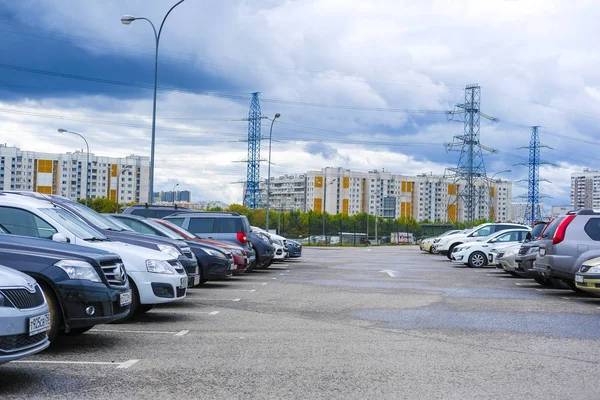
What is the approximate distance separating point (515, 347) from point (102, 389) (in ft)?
16.6

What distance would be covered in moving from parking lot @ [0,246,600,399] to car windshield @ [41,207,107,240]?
50.8 inches

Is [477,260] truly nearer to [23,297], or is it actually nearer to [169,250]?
[169,250]

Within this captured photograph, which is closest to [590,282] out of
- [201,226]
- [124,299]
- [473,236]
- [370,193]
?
[124,299]

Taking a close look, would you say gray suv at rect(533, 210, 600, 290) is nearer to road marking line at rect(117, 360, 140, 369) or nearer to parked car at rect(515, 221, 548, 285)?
parked car at rect(515, 221, 548, 285)

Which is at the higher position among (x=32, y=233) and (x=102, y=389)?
(x=32, y=233)

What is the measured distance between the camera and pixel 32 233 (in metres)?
9.34

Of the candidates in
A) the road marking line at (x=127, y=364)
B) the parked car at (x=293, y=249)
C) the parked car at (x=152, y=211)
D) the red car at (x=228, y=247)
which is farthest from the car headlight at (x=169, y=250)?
the parked car at (x=293, y=249)

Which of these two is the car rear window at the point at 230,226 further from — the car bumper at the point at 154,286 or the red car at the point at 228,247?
the car bumper at the point at 154,286

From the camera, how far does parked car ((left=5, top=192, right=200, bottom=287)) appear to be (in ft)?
38.2

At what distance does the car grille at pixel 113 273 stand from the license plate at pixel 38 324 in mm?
1779

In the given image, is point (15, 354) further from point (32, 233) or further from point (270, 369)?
point (32, 233)

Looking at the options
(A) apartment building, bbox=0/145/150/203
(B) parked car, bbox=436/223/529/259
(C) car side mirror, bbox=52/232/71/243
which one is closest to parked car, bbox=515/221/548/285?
(B) parked car, bbox=436/223/529/259

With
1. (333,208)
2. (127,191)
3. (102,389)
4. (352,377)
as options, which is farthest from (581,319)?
(333,208)

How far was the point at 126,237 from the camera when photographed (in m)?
11.9
